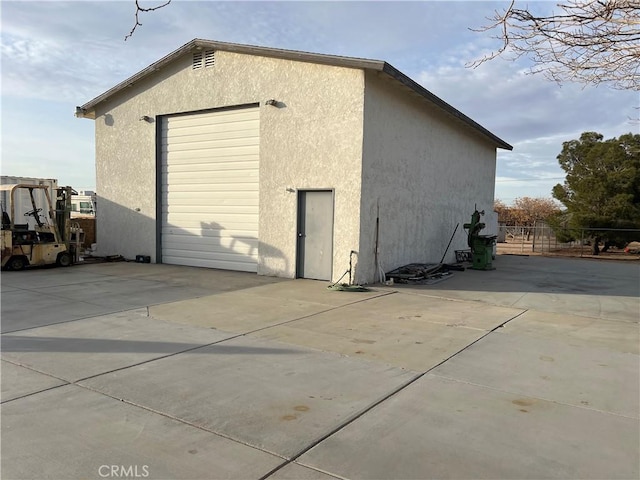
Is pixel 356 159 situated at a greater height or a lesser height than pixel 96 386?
greater

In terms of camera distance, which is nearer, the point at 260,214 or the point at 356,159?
the point at 356,159

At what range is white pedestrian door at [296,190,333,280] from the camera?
11633 millimetres

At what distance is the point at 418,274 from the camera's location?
1220 centimetres

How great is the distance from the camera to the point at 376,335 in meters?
6.58

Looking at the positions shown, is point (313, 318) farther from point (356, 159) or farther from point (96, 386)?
point (356, 159)

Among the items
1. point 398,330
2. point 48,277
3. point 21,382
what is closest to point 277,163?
point 48,277

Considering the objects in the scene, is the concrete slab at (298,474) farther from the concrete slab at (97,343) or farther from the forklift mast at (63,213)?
the forklift mast at (63,213)

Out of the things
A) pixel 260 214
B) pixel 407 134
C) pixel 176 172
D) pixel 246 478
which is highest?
pixel 407 134

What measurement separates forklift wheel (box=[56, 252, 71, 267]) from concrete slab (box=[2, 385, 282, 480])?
36.5 ft

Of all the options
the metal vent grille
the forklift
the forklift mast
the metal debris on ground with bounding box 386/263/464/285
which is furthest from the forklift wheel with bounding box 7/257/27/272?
the metal debris on ground with bounding box 386/263/464/285

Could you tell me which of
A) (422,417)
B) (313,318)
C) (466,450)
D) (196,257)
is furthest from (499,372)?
(196,257)

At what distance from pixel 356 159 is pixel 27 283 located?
8.10m

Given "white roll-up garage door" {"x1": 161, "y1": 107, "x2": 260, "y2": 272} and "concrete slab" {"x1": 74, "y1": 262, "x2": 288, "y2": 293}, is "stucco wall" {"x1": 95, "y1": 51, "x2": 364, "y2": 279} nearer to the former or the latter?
"white roll-up garage door" {"x1": 161, "y1": 107, "x2": 260, "y2": 272}

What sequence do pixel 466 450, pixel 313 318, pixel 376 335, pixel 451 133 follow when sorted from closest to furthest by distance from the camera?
pixel 466 450 → pixel 376 335 → pixel 313 318 → pixel 451 133
